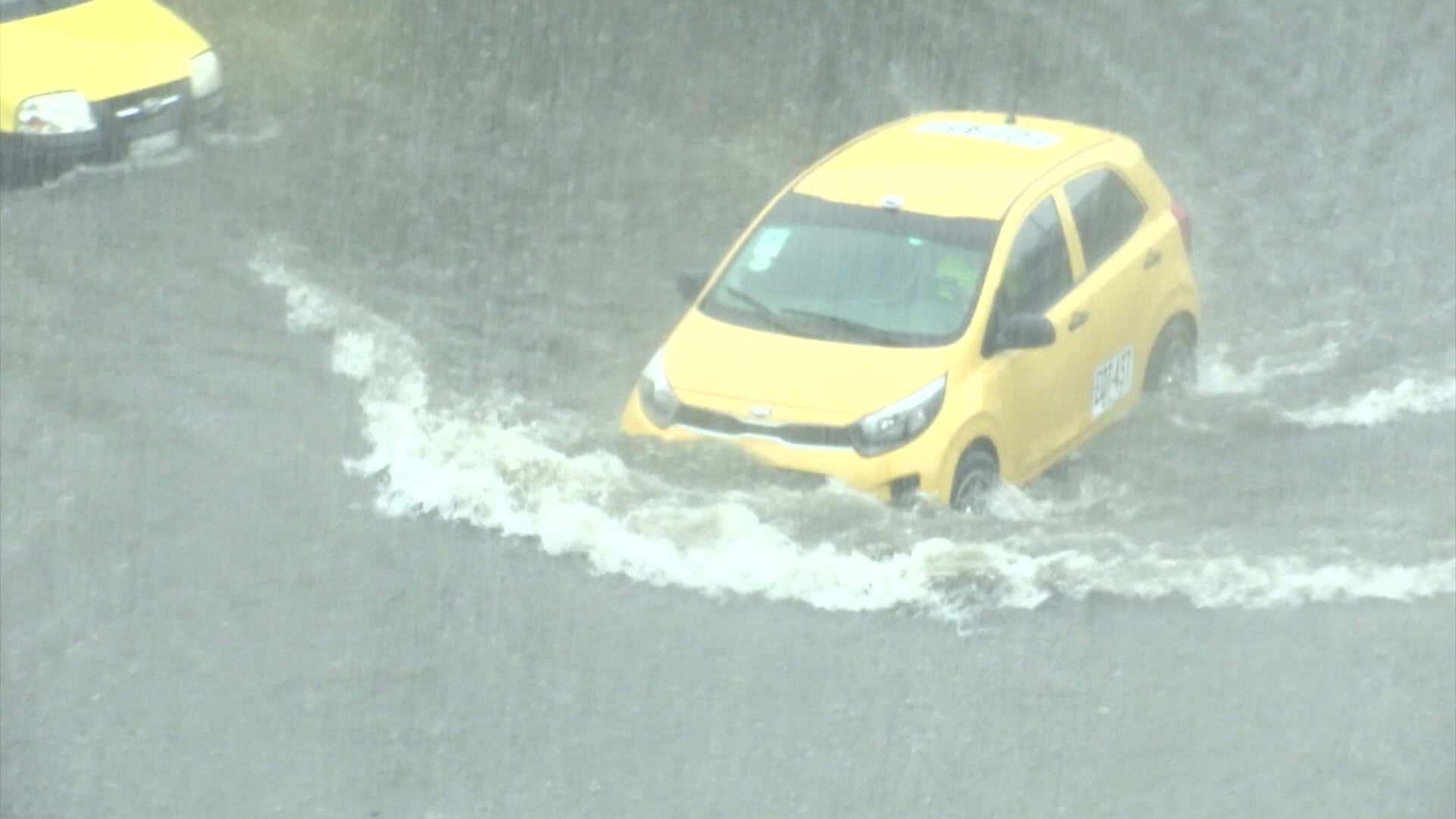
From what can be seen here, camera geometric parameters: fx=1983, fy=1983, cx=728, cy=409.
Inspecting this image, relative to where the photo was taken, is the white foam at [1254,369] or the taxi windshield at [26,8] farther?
the taxi windshield at [26,8]

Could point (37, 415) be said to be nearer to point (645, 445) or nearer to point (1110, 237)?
point (645, 445)

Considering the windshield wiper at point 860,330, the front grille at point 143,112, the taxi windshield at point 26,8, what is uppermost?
the windshield wiper at point 860,330

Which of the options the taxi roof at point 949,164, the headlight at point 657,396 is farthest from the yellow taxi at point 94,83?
the headlight at point 657,396

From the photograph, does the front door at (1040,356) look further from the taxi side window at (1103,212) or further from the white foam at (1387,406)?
the white foam at (1387,406)

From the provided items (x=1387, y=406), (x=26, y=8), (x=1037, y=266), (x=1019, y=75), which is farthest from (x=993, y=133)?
(x=1019, y=75)

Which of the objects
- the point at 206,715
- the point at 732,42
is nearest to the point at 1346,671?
the point at 206,715
